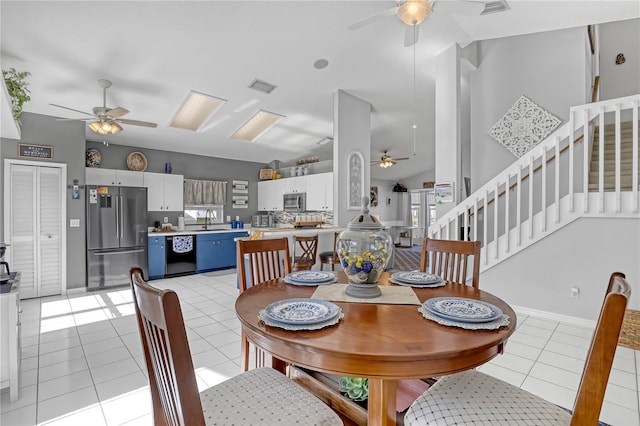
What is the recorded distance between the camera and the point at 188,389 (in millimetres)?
797

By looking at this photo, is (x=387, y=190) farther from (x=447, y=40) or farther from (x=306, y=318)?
(x=306, y=318)

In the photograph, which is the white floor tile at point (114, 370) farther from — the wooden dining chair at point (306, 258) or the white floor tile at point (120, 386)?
the wooden dining chair at point (306, 258)

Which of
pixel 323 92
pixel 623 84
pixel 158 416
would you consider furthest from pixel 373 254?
pixel 623 84

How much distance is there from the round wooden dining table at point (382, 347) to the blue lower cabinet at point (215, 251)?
517cm

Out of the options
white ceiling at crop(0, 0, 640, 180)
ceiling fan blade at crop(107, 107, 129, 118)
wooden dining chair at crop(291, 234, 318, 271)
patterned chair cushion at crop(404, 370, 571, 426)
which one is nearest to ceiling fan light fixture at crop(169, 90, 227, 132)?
white ceiling at crop(0, 0, 640, 180)

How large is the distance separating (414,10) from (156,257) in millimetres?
5405

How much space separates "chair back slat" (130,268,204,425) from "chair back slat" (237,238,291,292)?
39.8 inches

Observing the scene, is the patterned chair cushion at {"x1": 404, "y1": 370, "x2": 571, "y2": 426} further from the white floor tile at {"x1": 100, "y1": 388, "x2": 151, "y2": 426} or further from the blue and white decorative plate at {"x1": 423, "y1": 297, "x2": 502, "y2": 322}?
the white floor tile at {"x1": 100, "y1": 388, "x2": 151, "y2": 426}

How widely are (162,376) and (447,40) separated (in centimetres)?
460

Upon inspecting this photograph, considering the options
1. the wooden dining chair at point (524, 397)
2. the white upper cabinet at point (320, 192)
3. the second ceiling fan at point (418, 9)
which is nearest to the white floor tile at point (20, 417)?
the wooden dining chair at point (524, 397)

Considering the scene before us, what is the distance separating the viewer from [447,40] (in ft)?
13.0

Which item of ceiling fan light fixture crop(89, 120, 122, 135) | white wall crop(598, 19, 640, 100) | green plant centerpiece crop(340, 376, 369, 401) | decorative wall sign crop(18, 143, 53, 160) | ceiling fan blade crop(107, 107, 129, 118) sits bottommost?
green plant centerpiece crop(340, 376, 369, 401)

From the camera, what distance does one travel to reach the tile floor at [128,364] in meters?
1.94

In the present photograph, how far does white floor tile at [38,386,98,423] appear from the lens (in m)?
1.91
